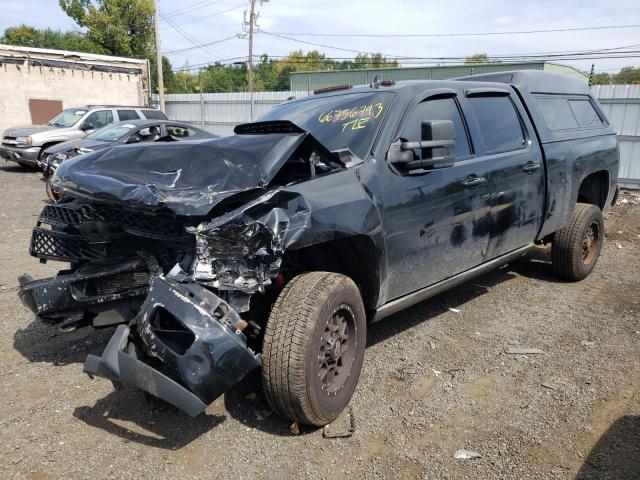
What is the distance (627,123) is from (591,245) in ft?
25.6

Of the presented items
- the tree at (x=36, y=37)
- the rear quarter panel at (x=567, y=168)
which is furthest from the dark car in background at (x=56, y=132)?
the tree at (x=36, y=37)

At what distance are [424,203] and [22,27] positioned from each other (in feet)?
273

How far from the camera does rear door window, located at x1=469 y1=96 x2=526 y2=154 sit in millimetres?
4254

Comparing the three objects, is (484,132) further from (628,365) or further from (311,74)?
(311,74)

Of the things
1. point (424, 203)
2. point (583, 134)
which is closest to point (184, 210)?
point (424, 203)

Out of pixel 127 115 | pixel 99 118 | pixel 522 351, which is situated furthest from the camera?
pixel 127 115

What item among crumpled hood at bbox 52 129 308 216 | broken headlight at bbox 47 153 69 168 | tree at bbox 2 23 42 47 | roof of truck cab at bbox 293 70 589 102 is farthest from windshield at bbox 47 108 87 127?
tree at bbox 2 23 42 47

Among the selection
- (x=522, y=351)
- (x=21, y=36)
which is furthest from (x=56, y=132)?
(x=21, y=36)

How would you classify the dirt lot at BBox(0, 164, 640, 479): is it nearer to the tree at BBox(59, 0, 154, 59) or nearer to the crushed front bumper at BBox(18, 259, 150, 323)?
the crushed front bumper at BBox(18, 259, 150, 323)

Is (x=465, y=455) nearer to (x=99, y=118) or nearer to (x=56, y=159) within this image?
(x=56, y=159)

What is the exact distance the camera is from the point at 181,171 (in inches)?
116

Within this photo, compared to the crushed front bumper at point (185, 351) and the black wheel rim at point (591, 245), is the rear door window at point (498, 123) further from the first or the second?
the crushed front bumper at point (185, 351)

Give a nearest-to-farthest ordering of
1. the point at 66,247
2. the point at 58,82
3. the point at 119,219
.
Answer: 1. the point at 119,219
2. the point at 66,247
3. the point at 58,82

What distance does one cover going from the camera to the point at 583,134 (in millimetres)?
5480
